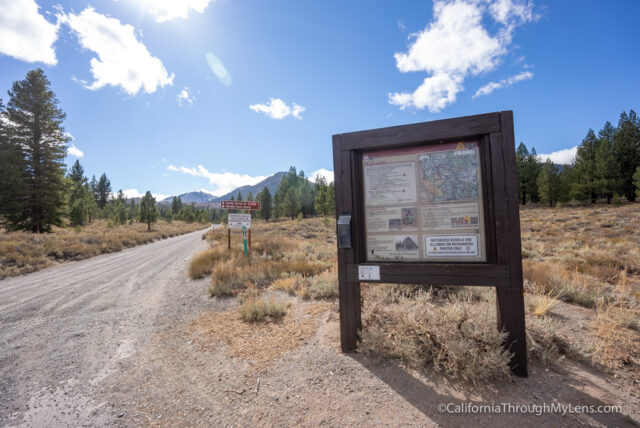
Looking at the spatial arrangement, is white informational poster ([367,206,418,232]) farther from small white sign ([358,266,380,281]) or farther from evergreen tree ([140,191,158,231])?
evergreen tree ([140,191,158,231])

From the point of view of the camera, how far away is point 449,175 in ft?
9.06

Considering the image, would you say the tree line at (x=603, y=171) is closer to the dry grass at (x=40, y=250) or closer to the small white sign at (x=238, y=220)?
the small white sign at (x=238, y=220)

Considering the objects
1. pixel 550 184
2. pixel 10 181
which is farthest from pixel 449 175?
pixel 550 184

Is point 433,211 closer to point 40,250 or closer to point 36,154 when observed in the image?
point 40,250

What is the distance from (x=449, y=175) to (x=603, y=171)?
50.5 meters

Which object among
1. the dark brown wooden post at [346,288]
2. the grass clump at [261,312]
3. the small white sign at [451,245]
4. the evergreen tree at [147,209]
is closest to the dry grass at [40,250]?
the grass clump at [261,312]

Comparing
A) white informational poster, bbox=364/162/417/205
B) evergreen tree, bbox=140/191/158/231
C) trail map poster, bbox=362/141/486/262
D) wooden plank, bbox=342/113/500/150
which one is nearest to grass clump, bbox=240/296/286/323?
trail map poster, bbox=362/141/486/262

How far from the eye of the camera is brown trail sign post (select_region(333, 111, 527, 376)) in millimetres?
2533

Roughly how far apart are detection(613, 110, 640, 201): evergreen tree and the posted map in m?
51.5

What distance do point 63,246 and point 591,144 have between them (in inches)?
2625

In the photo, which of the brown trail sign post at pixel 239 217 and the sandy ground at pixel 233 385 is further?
the brown trail sign post at pixel 239 217

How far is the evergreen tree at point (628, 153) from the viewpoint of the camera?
118 ft

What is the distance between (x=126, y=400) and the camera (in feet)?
8.10

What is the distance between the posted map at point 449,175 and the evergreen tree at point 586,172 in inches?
1975
